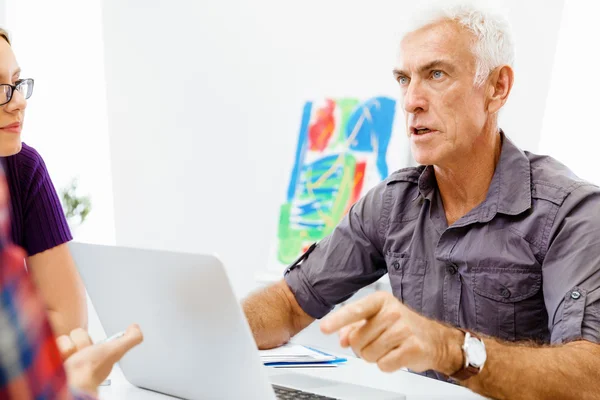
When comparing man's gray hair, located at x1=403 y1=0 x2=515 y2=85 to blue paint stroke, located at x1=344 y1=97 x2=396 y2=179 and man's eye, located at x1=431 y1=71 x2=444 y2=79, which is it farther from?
blue paint stroke, located at x1=344 y1=97 x2=396 y2=179

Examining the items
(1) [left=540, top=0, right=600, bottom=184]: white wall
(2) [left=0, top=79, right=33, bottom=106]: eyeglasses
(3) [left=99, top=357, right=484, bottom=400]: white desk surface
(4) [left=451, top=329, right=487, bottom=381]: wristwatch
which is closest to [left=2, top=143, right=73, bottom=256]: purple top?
(2) [left=0, top=79, right=33, bottom=106]: eyeglasses

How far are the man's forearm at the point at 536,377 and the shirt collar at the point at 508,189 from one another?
43 centimetres

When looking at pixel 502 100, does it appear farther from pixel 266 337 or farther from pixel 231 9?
pixel 231 9

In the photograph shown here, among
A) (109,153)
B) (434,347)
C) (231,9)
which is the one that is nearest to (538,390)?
(434,347)

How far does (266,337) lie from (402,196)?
53cm

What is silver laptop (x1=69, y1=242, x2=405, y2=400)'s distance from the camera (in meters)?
1.13

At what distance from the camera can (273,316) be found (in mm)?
1896

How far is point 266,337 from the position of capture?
1.83 meters

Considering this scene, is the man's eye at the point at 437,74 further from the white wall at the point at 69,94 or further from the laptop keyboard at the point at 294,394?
the white wall at the point at 69,94

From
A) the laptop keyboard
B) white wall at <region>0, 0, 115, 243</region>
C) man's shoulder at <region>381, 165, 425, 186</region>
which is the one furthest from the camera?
white wall at <region>0, 0, 115, 243</region>

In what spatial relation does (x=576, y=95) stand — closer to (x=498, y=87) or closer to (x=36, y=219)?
(x=498, y=87)

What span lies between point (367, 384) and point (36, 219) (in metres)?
0.96

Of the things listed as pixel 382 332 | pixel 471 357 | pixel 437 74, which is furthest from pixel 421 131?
pixel 382 332

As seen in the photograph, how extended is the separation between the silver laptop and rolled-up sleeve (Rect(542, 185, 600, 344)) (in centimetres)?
41
